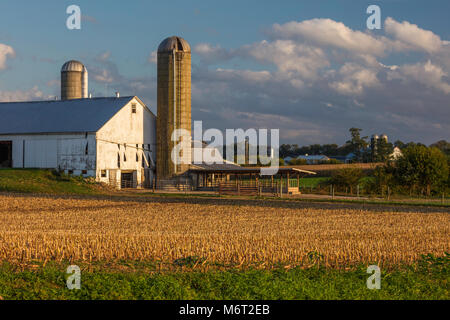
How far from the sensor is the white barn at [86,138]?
55.4 m

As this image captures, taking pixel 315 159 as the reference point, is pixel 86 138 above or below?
below

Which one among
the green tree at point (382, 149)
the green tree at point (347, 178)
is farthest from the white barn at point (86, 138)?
the green tree at point (382, 149)

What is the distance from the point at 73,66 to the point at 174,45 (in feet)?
51.7

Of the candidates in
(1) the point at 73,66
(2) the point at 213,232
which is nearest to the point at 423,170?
(2) the point at 213,232

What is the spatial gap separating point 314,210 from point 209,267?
2232 cm

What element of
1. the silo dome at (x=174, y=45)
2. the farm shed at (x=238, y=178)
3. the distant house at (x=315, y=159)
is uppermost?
the silo dome at (x=174, y=45)

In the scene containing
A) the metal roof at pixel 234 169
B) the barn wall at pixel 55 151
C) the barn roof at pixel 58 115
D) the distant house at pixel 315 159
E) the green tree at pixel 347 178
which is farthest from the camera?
the distant house at pixel 315 159

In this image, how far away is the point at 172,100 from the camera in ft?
200

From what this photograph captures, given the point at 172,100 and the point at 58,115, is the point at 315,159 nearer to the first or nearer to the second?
the point at 172,100

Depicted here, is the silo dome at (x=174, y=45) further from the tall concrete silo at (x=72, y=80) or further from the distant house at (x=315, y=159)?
the distant house at (x=315, y=159)

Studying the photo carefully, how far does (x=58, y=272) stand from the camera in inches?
466

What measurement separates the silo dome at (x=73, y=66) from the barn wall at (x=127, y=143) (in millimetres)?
13419
